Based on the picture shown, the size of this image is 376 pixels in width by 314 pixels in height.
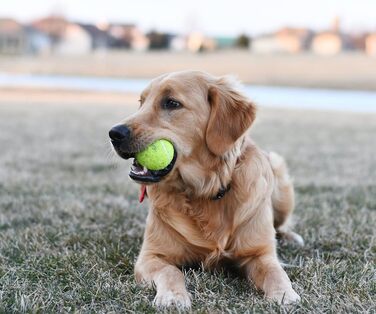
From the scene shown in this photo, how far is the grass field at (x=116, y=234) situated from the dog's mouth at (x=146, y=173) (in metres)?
0.55

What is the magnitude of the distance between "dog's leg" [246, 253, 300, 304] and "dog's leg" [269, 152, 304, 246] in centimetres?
89

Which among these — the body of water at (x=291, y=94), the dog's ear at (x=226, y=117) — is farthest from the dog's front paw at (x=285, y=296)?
the body of water at (x=291, y=94)

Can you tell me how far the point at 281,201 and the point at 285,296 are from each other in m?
1.40

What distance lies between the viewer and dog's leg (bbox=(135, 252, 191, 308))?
2441 millimetres

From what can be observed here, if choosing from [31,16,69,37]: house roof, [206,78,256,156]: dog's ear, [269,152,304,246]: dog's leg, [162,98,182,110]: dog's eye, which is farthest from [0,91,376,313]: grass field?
[31,16,69,37]: house roof

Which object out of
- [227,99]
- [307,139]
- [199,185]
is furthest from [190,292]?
[307,139]

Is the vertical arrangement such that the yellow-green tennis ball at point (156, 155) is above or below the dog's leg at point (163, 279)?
above

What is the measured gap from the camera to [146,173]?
2.84 meters

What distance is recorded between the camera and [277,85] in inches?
1087

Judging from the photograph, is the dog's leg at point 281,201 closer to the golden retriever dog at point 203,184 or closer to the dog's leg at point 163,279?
the golden retriever dog at point 203,184

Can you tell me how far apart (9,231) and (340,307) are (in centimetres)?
241

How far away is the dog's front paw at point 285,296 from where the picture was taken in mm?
2457

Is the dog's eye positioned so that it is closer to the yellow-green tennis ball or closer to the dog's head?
the dog's head

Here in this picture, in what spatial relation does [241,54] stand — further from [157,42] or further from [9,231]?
[9,231]
